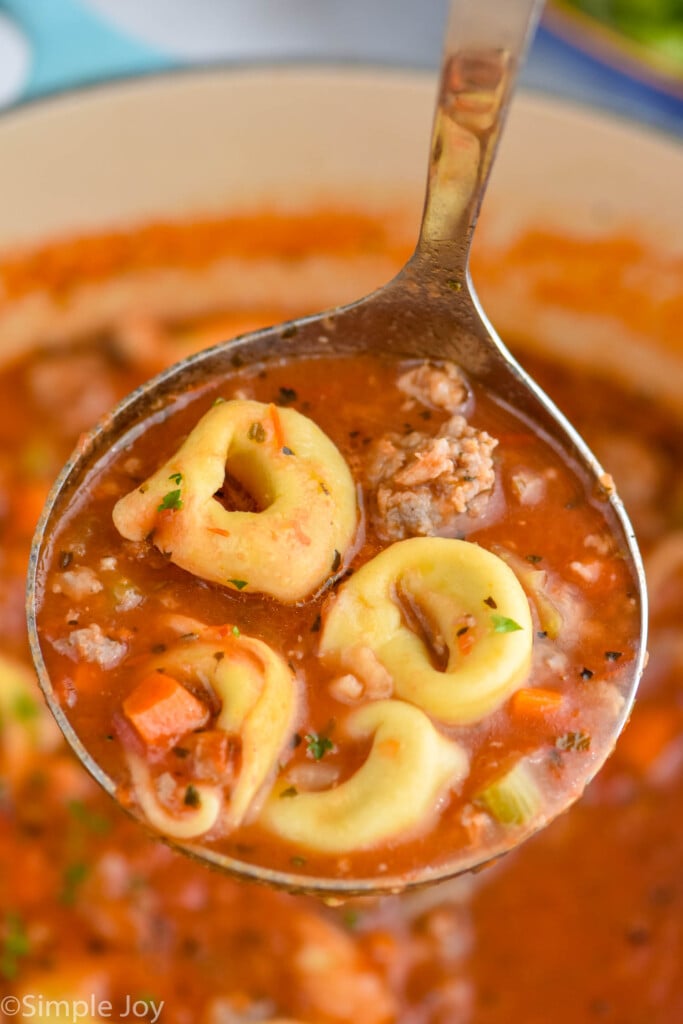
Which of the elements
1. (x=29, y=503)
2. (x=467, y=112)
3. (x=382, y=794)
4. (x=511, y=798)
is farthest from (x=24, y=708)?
(x=467, y=112)

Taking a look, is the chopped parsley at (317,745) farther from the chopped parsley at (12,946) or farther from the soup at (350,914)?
the chopped parsley at (12,946)

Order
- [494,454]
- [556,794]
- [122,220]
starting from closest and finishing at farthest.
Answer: [556,794] < [494,454] < [122,220]

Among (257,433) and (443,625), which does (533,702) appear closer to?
(443,625)

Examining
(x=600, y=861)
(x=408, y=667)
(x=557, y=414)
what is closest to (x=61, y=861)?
(x=600, y=861)

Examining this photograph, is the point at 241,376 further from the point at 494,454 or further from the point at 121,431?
the point at 494,454

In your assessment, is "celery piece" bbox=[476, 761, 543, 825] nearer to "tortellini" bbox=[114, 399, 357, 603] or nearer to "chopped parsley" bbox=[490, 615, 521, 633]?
"chopped parsley" bbox=[490, 615, 521, 633]

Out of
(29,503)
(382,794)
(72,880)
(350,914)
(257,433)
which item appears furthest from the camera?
(29,503)

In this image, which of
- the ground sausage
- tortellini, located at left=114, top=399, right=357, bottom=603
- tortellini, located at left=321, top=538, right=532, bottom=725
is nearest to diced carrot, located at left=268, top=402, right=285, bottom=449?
tortellini, located at left=114, top=399, right=357, bottom=603
